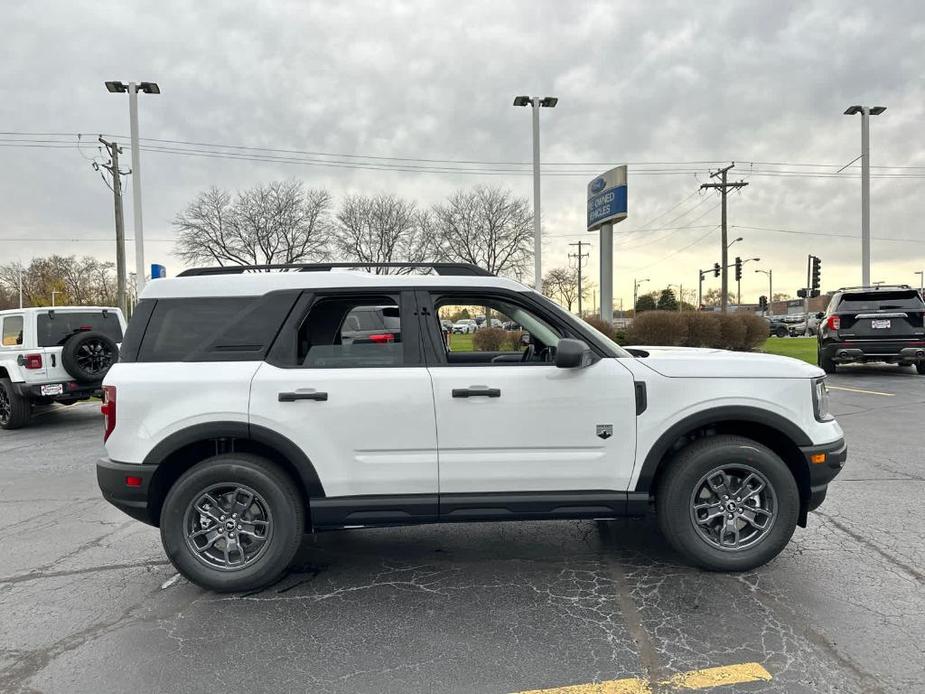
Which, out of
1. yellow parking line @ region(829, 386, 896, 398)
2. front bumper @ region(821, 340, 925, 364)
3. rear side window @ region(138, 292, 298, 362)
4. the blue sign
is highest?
the blue sign

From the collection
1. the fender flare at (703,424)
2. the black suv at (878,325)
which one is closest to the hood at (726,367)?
the fender flare at (703,424)

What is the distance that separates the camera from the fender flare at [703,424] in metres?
3.59

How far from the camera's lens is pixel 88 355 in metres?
9.77

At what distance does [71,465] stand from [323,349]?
5.33m

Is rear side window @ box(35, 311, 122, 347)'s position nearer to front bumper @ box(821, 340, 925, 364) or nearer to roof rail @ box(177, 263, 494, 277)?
roof rail @ box(177, 263, 494, 277)

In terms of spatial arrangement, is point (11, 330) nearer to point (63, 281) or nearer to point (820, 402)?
point (820, 402)

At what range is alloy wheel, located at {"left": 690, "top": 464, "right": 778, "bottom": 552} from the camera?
3.65 metres

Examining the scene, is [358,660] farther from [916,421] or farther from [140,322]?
[916,421]

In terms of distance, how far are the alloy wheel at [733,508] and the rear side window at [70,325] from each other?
9.86 m

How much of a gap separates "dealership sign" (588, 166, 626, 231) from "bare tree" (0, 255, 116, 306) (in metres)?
67.9

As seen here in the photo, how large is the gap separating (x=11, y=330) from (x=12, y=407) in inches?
48.0

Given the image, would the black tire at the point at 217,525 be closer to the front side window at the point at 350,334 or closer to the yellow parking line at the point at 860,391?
the front side window at the point at 350,334

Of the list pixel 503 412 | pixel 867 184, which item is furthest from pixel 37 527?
pixel 867 184

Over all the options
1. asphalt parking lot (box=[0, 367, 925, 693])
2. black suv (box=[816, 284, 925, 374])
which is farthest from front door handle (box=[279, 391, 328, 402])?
black suv (box=[816, 284, 925, 374])
